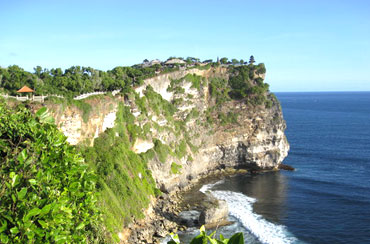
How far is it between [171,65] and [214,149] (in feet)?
103

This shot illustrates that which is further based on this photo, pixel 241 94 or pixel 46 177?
pixel 241 94

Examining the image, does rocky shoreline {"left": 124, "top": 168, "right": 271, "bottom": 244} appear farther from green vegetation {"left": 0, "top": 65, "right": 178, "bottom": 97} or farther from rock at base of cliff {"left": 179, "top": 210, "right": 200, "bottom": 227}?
green vegetation {"left": 0, "top": 65, "right": 178, "bottom": 97}

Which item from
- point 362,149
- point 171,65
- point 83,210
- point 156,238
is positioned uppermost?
point 171,65

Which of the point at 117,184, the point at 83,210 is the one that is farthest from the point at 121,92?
the point at 83,210

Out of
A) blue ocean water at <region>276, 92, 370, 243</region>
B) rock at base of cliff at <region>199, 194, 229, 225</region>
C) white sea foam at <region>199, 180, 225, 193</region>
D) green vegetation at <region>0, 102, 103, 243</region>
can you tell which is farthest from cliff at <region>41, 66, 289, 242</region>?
green vegetation at <region>0, 102, 103, 243</region>

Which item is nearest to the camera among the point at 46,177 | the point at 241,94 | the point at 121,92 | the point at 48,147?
the point at 46,177

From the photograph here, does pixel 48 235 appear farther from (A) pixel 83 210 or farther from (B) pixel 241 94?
(B) pixel 241 94

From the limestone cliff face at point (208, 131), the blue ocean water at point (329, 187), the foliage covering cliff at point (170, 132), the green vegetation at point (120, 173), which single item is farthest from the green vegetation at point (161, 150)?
the blue ocean water at point (329, 187)

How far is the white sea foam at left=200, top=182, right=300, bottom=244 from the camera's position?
4551cm

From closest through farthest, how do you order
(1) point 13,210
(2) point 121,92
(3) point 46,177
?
(1) point 13,210 < (3) point 46,177 < (2) point 121,92

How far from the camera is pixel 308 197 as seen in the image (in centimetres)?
6191

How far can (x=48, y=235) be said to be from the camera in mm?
8281

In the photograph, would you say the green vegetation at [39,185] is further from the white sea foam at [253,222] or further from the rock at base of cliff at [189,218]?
the rock at base of cliff at [189,218]

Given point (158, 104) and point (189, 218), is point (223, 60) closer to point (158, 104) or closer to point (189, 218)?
point (158, 104)
